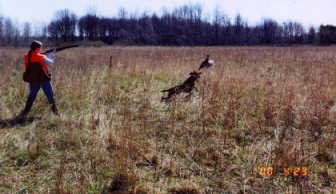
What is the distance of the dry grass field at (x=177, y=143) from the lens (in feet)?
8.41

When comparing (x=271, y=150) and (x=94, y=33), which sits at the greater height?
(x=94, y=33)

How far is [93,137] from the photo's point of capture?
3.46m

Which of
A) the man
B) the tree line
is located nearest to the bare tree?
the tree line

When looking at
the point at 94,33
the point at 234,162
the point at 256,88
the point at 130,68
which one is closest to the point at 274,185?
the point at 234,162

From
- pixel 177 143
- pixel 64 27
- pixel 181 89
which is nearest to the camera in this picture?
pixel 177 143

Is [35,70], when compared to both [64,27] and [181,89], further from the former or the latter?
[64,27]

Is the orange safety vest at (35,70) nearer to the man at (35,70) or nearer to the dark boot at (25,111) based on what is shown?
the man at (35,70)

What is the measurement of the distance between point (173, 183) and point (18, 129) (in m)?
2.89

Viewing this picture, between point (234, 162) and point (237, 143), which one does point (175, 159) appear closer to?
point (234, 162)

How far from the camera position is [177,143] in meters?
3.38
